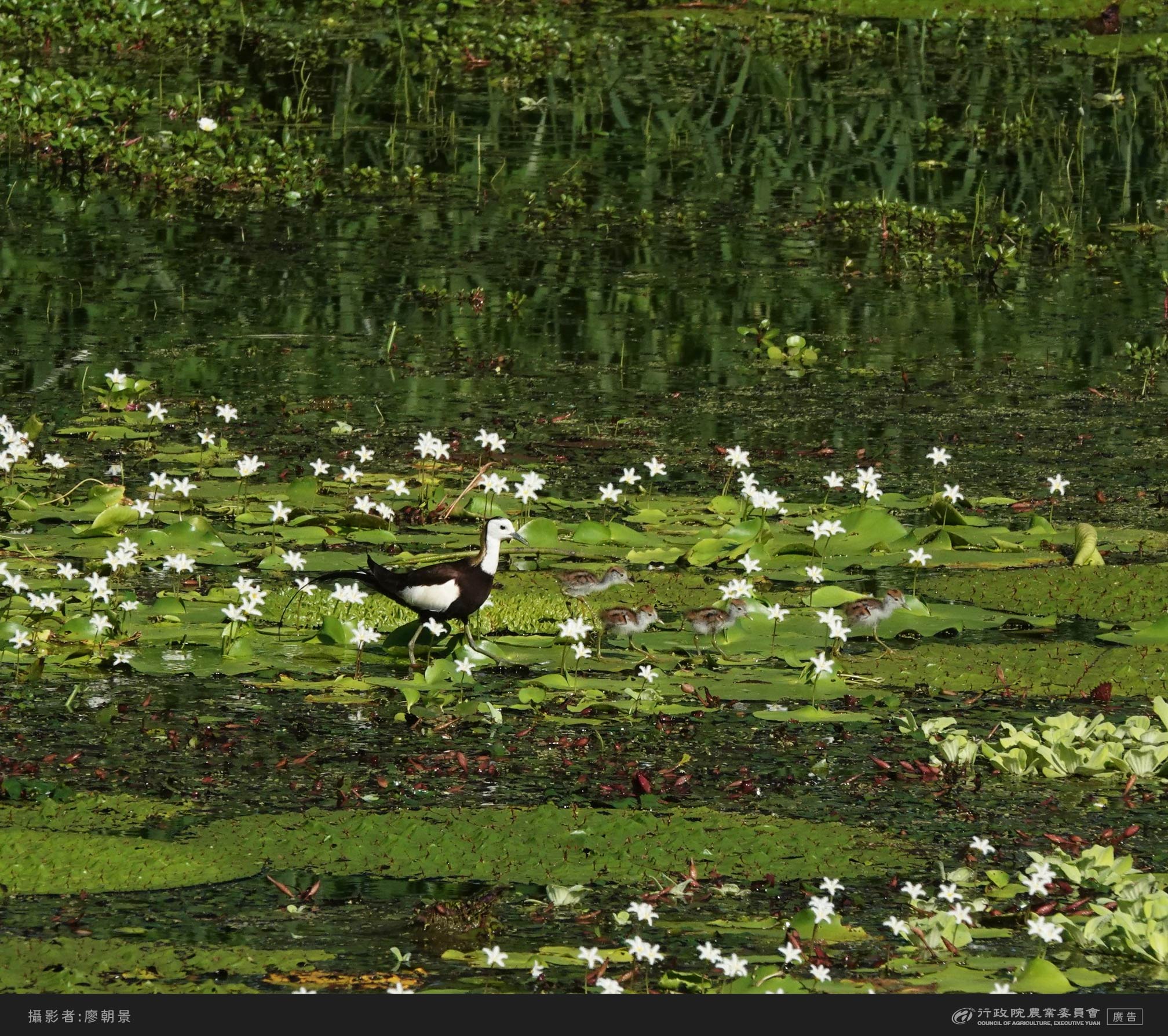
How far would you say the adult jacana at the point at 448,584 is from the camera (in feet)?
21.3

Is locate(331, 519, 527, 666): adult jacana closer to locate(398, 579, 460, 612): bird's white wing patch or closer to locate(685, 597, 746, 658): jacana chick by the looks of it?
locate(398, 579, 460, 612): bird's white wing patch

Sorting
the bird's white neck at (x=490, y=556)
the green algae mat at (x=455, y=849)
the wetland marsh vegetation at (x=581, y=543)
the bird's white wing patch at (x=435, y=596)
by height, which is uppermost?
the bird's white neck at (x=490, y=556)

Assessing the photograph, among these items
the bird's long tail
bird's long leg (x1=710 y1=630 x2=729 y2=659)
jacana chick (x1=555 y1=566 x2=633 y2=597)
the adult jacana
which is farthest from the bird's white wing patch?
bird's long leg (x1=710 y1=630 x2=729 y2=659)

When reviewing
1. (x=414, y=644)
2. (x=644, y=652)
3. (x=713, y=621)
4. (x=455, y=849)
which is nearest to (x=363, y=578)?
(x=414, y=644)

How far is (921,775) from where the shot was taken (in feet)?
18.6

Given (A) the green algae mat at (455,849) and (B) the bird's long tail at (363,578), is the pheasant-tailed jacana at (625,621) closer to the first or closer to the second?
(B) the bird's long tail at (363,578)

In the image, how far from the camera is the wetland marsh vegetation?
487cm

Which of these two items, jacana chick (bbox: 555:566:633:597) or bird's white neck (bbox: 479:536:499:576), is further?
jacana chick (bbox: 555:566:633:597)

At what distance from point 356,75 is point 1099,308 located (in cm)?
729

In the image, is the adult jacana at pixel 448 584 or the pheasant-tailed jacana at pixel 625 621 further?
the pheasant-tailed jacana at pixel 625 621

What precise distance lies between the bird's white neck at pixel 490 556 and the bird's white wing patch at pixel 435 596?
123 mm

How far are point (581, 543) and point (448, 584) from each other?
39.4 inches

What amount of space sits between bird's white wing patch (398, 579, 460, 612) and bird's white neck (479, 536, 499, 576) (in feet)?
0.40

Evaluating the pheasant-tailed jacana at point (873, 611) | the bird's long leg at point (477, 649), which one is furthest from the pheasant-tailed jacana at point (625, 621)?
the pheasant-tailed jacana at point (873, 611)
